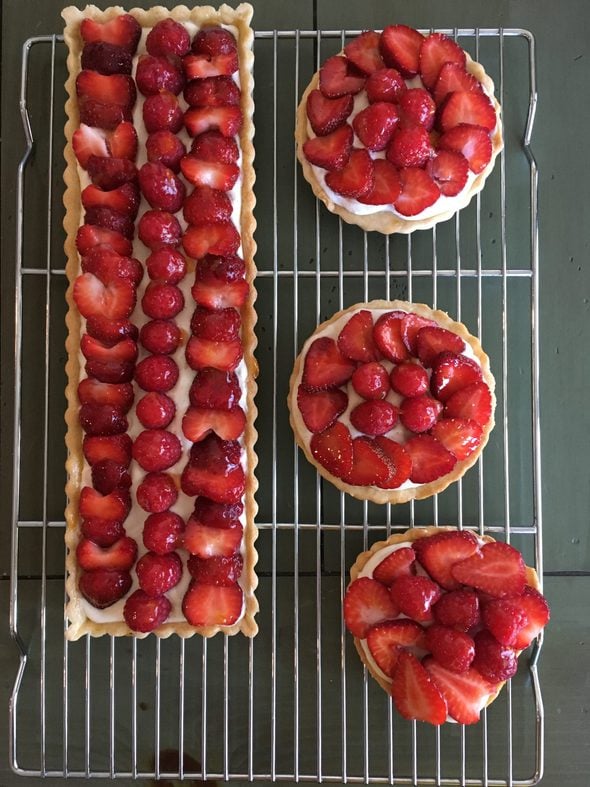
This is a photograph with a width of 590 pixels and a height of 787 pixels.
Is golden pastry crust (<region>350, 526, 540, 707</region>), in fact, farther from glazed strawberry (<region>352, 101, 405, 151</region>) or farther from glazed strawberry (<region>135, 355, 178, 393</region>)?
glazed strawberry (<region>352, 101, 405, 151</region>)

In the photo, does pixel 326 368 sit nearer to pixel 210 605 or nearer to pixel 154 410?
pixel 154 410

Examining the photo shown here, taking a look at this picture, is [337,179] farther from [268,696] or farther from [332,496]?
[268,696]

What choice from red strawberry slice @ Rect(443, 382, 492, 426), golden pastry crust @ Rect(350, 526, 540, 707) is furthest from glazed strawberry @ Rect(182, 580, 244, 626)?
red strawberry slice @ Rect(443, 382, 492, 426)

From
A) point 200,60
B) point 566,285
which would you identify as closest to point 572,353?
point 566,285

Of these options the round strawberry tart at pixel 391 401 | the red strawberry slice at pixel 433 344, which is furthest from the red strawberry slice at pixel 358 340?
the red strawberry slice at pixel 433 344

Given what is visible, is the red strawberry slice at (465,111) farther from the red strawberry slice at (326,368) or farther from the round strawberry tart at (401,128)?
the red strawberry slice at (326,368)

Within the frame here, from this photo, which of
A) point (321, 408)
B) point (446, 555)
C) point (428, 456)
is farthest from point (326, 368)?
point (446, 555)
